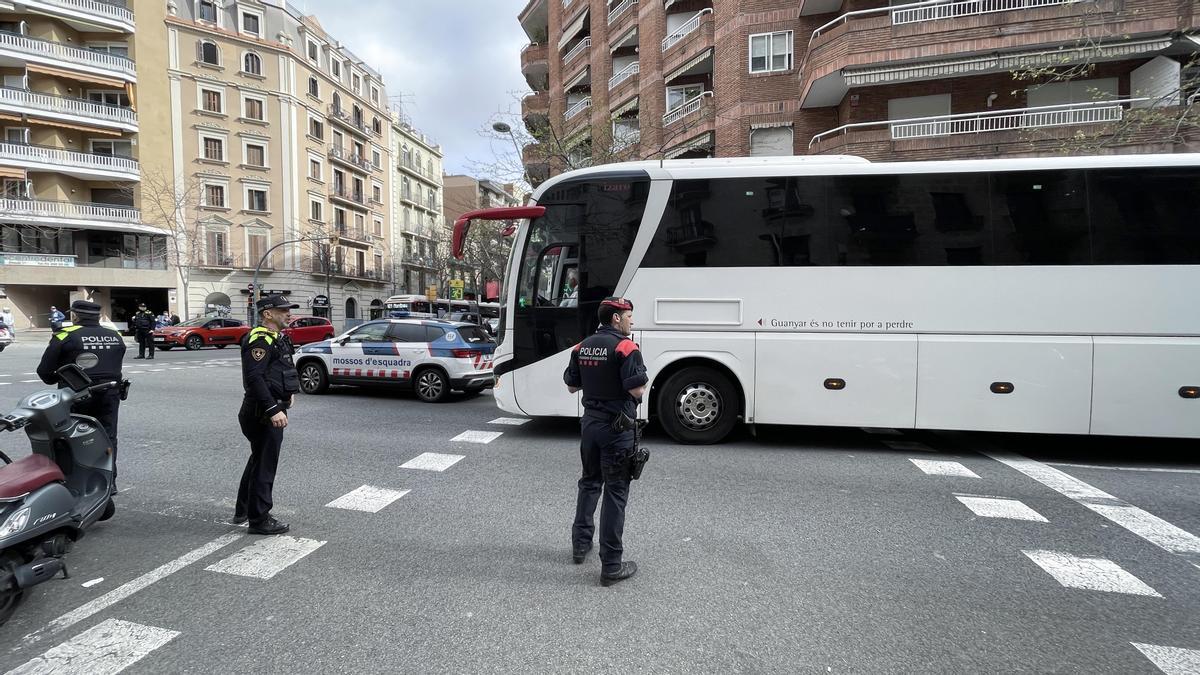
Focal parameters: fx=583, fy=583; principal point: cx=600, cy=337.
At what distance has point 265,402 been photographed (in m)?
4.12

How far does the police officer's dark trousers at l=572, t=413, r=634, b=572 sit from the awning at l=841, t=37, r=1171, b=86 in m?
16.5

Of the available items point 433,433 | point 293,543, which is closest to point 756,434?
point 433,433

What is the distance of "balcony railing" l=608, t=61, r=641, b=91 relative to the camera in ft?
81.4

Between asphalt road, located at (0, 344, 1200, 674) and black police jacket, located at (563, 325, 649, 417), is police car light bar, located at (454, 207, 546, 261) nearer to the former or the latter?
asphalt road, located at (0, 344, 1200, 674)

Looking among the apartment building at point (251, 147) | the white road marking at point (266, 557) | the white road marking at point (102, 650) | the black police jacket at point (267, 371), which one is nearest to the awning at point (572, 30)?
the apartment building at point (251, 147)

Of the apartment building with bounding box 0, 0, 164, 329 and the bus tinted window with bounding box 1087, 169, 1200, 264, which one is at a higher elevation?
the apartment building with bounding box 0, 0, 164, 329

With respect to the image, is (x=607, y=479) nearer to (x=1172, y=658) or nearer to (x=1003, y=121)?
(x=1172, y=658)

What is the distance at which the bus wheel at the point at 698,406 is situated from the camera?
7.22 meters

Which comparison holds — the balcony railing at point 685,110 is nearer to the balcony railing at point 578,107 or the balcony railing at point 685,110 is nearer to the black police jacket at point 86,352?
the balcony railing at point 578,107

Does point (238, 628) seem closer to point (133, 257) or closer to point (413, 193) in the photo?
point (133, 257)

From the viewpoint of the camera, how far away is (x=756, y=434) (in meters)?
7.96

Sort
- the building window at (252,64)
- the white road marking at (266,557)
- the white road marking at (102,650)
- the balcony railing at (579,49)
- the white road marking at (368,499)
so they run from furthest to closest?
the building window at (252,64), the balcony railing at (579,49), the white road marking at (368,499), the white road marking at (266,557), the white road marking at (102,650)

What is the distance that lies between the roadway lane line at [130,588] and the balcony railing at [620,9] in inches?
1031

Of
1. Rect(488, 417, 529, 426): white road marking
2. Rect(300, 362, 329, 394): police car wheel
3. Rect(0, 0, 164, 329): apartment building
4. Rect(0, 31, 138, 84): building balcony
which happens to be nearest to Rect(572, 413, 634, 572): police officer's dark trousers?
Rect(488, 417, 529, 426): white road marking
